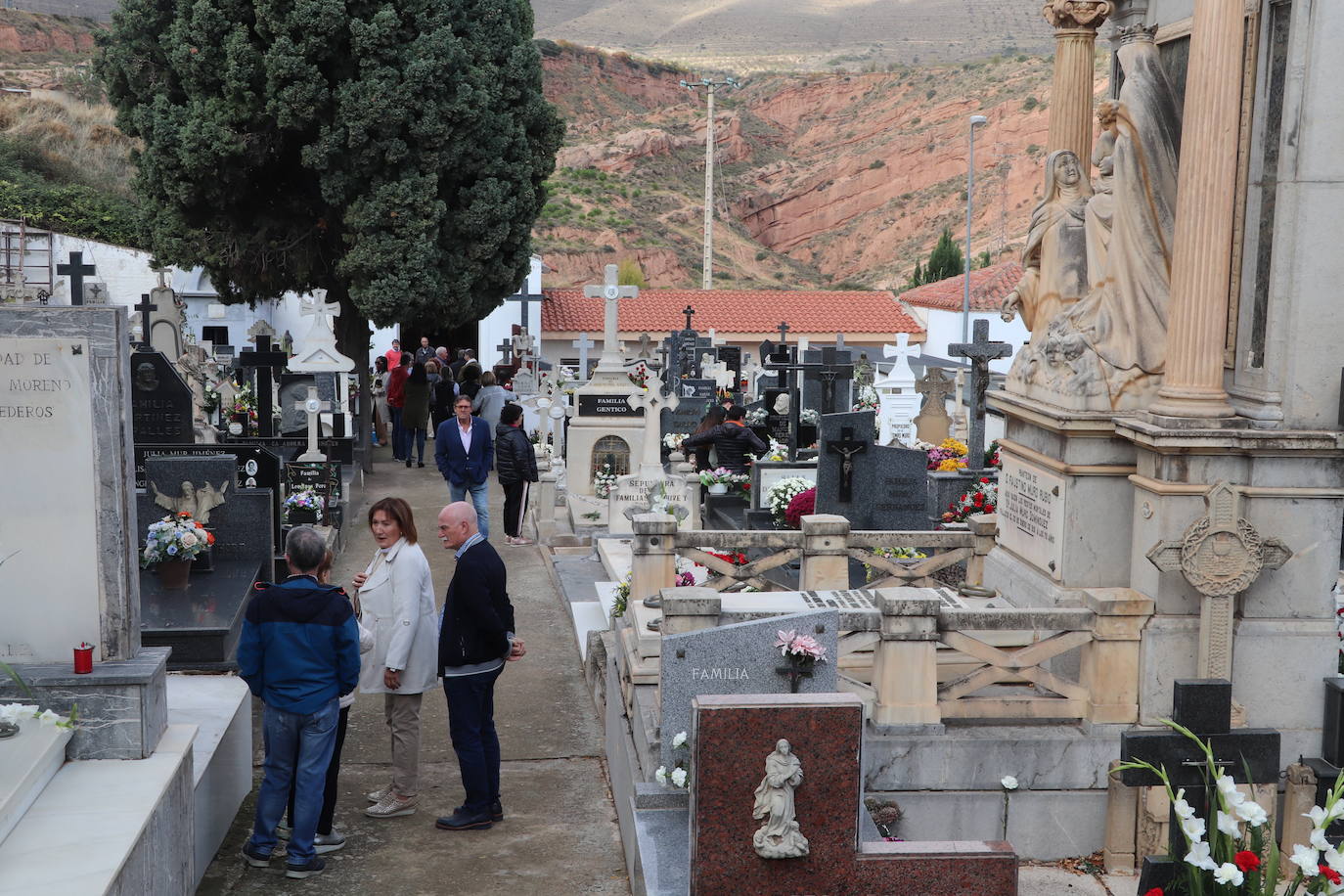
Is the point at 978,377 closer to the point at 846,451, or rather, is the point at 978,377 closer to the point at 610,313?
the point at 846,451

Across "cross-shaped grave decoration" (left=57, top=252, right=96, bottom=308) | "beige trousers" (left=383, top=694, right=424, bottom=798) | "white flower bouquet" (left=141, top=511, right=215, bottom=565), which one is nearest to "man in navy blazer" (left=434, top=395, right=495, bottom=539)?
"cross-shaped grave decoration" (left=57, top=252, right=96, bottom=308)

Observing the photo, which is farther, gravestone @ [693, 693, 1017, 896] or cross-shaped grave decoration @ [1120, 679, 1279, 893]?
cross-shaped grave decoration @ [1120, 679, 1279, 893]

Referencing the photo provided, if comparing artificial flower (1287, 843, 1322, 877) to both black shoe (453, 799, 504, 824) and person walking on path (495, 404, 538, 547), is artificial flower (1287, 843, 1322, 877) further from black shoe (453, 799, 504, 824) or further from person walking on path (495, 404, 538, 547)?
person walking on path (495, 404, 538, 547)

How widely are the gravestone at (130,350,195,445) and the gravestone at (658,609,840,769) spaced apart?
7855 millimetres

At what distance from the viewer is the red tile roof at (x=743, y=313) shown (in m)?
39.9

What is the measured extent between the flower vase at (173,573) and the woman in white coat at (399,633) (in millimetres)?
2760

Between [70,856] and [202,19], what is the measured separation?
60.1 ft

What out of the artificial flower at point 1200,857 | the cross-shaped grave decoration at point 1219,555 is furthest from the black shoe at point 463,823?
the artificial flower at point 1200,857

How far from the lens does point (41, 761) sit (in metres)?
4.95

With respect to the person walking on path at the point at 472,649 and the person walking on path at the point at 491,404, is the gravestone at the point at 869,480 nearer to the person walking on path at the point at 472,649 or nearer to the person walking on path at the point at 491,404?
the person walking on path at the point at 472,649

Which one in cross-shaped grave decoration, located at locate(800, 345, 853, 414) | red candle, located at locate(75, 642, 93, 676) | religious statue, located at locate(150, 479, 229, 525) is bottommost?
red candle, located at locate(75, 642, 93, 676)

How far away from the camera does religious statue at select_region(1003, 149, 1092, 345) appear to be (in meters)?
7.49

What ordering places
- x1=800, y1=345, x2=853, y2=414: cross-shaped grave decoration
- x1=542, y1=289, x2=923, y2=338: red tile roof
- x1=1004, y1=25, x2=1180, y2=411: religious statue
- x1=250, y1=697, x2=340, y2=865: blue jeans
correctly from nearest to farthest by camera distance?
x1=250, y1=697, x2=340, y2=865: blue jeans
x1=1004, y1=25, x2=1180, y2=411: religious statue
x1=800, y1=345, x2=853, y2=414: cross-shaped grave decoration
x1=542, y1=289, x2=923, y2=338: red tile roof

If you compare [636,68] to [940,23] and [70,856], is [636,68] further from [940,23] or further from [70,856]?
[70,856]
